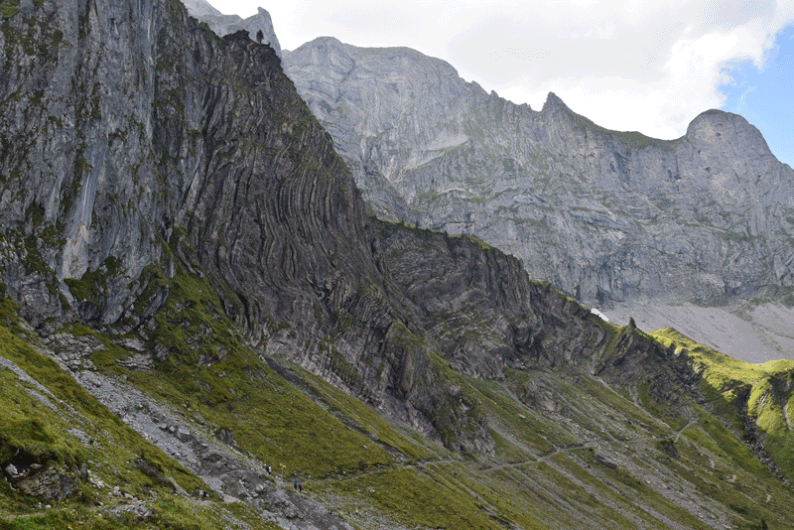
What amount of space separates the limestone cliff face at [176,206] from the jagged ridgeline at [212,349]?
0.55m

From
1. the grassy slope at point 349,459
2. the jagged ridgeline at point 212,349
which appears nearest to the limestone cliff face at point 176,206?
the jagged ridgeline at point 212,349

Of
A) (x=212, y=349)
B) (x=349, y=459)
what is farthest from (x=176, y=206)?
(x=349, y=459)

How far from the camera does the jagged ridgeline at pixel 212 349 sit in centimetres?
4907

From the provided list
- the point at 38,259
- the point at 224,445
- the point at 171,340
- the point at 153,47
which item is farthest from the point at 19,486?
the point at 153,47

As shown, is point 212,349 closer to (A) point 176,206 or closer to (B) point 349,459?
(B) point 349,459

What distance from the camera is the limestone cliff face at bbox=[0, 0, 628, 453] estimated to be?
278 ft

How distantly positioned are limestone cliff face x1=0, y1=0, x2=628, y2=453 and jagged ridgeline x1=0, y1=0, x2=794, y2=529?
55cm

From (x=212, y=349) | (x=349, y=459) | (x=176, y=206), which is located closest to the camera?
(x=349, y=459)

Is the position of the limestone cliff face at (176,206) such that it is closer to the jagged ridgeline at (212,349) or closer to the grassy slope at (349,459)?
the jagged ridgeline at (212,349)

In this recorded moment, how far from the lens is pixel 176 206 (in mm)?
139125

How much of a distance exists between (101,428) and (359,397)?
101m

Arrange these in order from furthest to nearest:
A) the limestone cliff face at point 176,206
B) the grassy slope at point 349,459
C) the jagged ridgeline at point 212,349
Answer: the limestone cliff face at point 176,206, the jagged ridgeline at point 212,349, the grassy slope at point 349,459

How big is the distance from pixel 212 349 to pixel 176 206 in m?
56.1

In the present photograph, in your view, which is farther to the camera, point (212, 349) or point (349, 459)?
point (212, 349)
